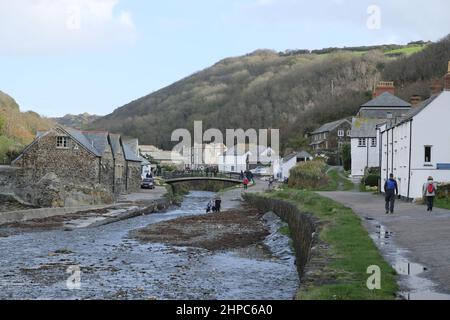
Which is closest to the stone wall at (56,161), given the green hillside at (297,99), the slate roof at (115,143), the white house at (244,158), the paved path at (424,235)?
the slate roof at (115,143)

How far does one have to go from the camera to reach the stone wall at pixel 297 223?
18047 mm

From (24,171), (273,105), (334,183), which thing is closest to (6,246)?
(24,171)

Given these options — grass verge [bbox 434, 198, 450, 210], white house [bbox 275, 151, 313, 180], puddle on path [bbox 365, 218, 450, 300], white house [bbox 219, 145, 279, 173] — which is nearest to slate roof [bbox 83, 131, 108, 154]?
white house [bbox 275, 151, 313, 180]

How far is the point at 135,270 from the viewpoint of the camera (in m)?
17.5

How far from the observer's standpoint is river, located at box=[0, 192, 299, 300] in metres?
14.0

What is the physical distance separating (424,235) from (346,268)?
6824 mm

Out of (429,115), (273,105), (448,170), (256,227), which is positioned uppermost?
(273,105)

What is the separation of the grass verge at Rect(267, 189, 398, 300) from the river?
1716mm

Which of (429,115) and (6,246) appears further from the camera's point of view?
(429,115)

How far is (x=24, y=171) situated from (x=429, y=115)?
37.9 metres

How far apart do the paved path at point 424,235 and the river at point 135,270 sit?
341 centimetres
